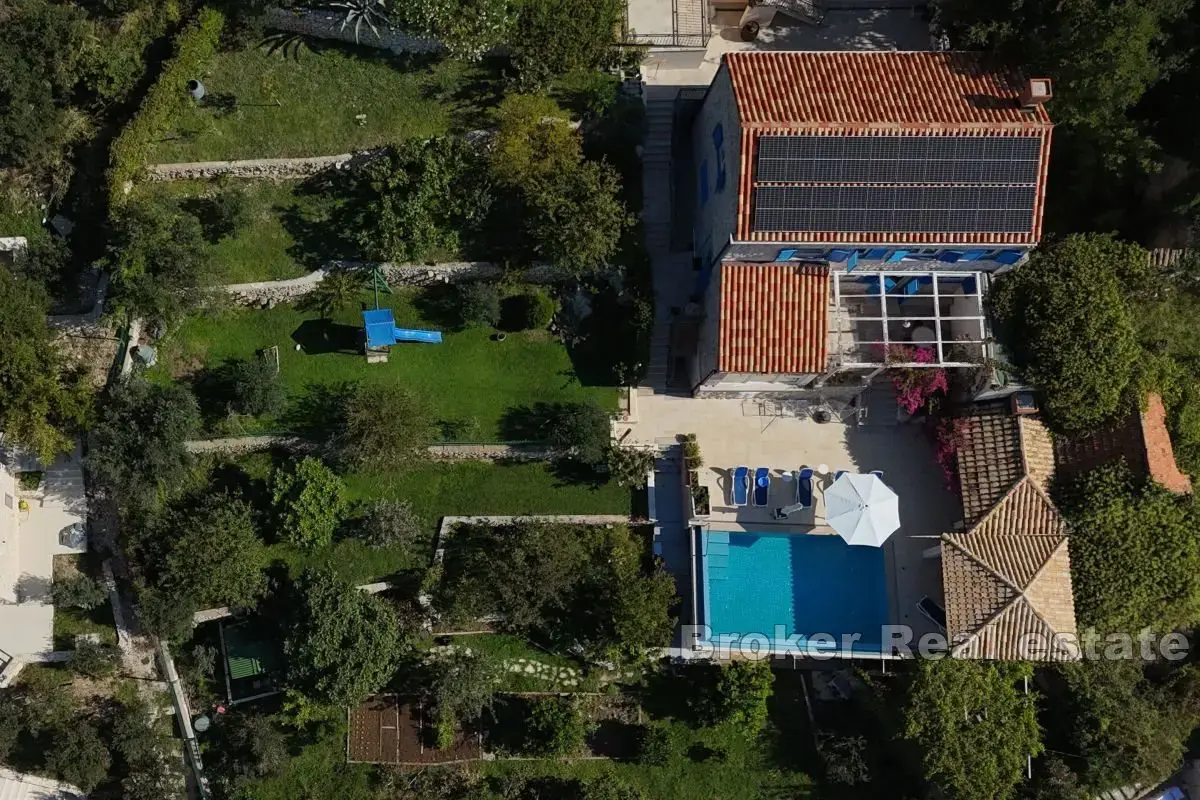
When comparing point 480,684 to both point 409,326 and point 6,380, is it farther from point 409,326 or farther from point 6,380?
point 6,380

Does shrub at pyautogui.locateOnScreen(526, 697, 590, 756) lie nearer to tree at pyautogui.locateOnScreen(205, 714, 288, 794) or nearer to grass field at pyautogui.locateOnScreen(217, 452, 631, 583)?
grass field at pyautogui.locateOnScreen(217, 452, 631, 583)

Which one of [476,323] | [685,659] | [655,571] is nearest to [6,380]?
[476,323]

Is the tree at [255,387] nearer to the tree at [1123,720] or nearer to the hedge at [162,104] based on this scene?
the hedge at [162,104]

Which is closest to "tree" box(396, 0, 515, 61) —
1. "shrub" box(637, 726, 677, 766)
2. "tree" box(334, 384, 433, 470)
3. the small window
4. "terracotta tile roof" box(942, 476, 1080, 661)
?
the small window

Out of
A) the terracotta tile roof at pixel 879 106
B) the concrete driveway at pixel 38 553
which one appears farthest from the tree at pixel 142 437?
the terracotta tile roof at pixel 879 106

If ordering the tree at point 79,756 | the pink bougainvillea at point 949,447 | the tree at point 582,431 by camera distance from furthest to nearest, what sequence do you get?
the pink bougainvillea at point 949,447
the tree at point 582,431
the tree at point 79,756

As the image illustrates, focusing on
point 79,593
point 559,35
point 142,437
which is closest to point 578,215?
point 559,35

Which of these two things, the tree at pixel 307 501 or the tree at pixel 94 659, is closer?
the tree at pixel 307 501
